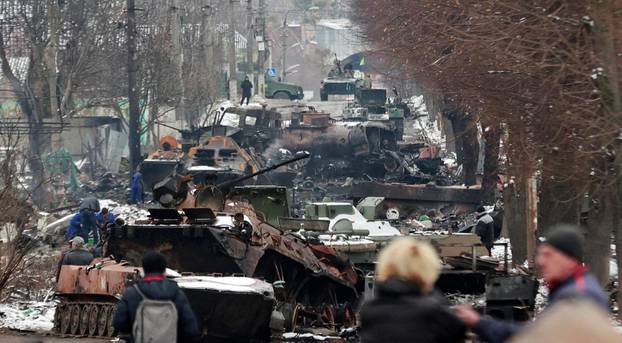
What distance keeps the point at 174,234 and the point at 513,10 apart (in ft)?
20.6

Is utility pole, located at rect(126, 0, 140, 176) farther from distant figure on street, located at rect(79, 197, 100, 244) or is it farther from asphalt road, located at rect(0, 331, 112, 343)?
asphalt road, located at rect(0, 331, 112, 343)

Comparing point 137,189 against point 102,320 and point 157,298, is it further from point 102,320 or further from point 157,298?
point 157,298

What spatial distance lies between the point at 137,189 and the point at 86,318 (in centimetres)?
Result: 2407

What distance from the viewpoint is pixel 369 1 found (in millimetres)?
61094

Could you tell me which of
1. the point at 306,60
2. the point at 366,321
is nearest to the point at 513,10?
the point at 366,321

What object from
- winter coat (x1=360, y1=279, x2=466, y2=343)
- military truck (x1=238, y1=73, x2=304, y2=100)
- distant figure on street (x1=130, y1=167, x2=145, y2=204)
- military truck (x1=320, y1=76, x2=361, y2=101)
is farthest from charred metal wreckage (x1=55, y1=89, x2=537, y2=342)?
military truck (x1=238, y1=73, x2=304, y2=100)

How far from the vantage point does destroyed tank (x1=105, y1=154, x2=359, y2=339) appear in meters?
18.1

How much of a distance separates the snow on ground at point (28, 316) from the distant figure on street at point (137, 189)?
1982cm

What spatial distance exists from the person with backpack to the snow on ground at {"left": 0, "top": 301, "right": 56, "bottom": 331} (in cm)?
962

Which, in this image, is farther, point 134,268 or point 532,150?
point 532,150

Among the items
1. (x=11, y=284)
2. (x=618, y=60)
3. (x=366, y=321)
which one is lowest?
(x=11, y=284)

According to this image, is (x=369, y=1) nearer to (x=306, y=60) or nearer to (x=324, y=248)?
(x=324, y=248)

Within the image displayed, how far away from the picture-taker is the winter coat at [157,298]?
964 cm

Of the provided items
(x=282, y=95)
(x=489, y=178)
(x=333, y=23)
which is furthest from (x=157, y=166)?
(x=333, y=23)
